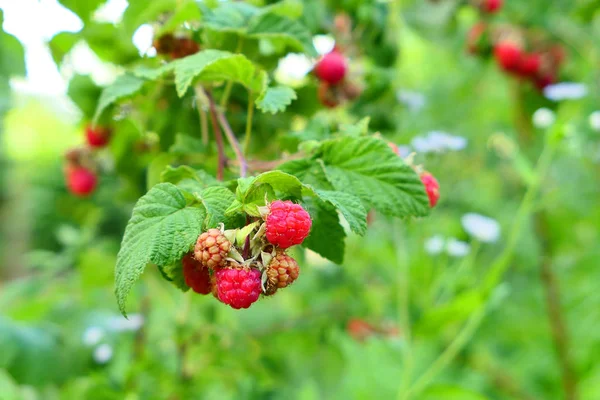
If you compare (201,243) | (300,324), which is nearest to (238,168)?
(201,243)

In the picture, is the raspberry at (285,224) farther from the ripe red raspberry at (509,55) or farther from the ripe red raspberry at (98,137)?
the ripe red raspberry at (509,55)

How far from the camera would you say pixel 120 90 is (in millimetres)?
762

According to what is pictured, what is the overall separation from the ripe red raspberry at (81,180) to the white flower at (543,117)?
1.29 m

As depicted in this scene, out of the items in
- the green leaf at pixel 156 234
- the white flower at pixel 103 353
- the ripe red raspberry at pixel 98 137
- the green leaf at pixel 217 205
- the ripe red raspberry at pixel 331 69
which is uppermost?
the green leaf at pixel 217 205

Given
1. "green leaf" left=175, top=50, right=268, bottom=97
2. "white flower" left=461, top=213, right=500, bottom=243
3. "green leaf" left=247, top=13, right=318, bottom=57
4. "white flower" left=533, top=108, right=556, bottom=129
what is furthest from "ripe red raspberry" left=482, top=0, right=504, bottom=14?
"green leaf" left=175, top=50, right=268, bottom=97

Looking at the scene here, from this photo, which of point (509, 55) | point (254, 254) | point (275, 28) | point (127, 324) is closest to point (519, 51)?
point (509, 55)

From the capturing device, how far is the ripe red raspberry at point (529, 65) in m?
1.78

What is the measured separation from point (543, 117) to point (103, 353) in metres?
1.42

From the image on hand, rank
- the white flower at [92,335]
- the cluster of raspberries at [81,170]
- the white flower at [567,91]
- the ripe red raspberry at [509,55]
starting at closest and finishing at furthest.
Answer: the white flower at [92,335]
the cluster of raspberries at [81,170]
the white flower at [567,91]
the ripe red raspberry at [509,55]

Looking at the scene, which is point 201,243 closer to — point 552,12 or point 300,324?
point 300,324

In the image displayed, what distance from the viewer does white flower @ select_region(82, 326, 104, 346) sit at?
1369 millimetres

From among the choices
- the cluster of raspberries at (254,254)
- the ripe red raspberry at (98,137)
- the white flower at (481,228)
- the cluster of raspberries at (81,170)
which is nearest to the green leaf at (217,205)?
the cluster of raspberries at (254,254)

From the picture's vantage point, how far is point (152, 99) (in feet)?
3.36

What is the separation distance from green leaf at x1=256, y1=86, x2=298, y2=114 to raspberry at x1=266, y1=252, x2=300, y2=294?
17cm
